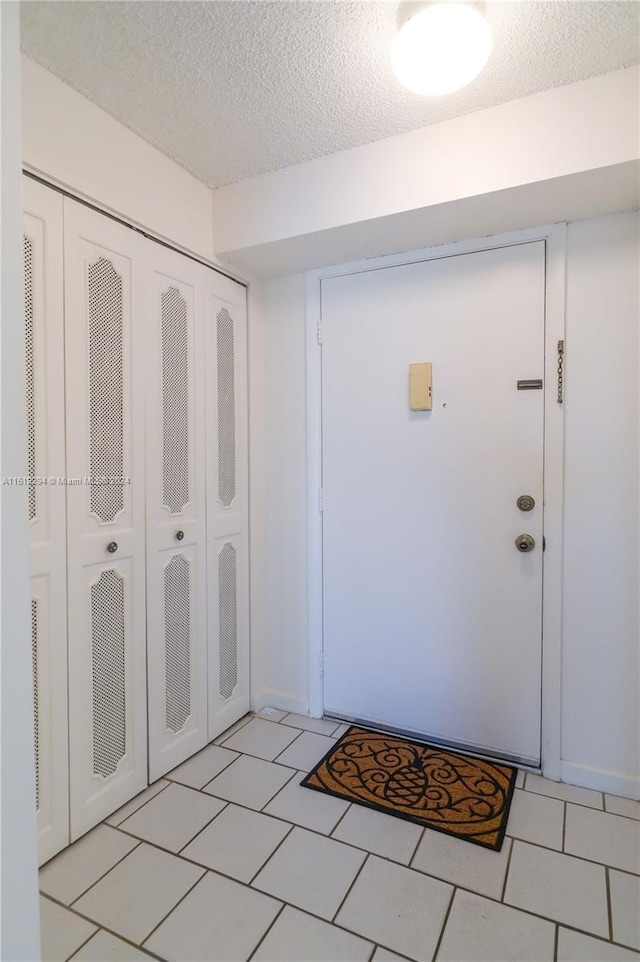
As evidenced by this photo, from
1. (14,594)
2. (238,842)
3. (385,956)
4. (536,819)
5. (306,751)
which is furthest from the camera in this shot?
(306,751)

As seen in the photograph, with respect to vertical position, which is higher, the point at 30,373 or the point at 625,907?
the point at 30,373

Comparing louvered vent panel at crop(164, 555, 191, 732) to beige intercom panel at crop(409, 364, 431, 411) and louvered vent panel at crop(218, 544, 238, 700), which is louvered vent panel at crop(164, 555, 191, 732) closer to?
louvered vent panel at crop(218, 544, 238, 700)

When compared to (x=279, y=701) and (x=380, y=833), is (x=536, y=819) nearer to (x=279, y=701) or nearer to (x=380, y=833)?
(x=380, y=833)

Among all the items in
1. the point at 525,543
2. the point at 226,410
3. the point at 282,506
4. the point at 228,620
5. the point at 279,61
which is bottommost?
the point at 228,620

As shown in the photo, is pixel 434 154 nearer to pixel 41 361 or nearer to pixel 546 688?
pixel 41 361

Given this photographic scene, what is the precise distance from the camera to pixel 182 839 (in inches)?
64.2

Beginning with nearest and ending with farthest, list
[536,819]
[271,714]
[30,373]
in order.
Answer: [30,373] → [536,819] → [271,714]

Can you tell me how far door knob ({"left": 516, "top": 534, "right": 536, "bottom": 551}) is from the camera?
199 cm

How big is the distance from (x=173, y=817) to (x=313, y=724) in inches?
31.4

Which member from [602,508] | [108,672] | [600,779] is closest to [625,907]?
[600,779]

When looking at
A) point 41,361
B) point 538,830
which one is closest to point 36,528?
point 41,361

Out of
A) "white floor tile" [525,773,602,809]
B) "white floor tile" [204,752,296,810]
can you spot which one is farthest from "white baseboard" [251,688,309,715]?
"white floor tile" [525,773,602,809]

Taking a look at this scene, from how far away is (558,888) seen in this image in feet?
4.74

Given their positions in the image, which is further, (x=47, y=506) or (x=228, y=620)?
(x=228, y=620)
